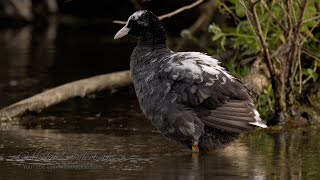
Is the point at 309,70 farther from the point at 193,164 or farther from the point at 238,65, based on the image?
the point at 193,164

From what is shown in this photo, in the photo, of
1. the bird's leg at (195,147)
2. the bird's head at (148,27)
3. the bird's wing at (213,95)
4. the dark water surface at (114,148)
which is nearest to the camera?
the dark water surface at (114,148)

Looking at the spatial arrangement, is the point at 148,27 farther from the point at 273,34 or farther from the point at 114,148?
the point at 273,34

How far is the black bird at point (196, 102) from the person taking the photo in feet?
25.3

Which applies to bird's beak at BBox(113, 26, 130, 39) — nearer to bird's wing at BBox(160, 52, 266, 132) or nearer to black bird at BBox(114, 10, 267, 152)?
black bird at BBox(114, 10, 267, 152)

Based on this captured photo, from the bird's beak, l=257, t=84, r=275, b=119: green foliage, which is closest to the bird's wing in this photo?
the bird's beak

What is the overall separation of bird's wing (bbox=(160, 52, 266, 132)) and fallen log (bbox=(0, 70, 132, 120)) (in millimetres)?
2263

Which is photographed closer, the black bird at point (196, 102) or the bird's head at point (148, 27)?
the black bird at point (196, 102)

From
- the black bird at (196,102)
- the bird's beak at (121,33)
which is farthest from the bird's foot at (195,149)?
the bird's beak at (121,33)

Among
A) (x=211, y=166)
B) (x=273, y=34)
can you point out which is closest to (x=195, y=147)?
(x=211, y=166)

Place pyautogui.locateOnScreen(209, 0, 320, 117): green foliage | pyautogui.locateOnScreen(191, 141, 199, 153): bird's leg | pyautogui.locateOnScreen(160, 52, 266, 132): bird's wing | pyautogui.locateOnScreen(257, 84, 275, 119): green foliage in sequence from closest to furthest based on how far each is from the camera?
pyautogui.locateOnScreen(160, 52, 266, 132): bird's wing
pyautogui.locateOnScreen(191, 141, 199, 153): bird's leg
pyautogui.locateOnScreen(209, 0, 320, 117): green foliage
pyautogui.locateOnScreen(257, 84, 275, 119): green foliage

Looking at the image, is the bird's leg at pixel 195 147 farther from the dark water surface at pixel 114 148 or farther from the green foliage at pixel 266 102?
the green foliage at pixel 266 102

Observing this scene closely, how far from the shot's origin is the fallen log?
31.7ft

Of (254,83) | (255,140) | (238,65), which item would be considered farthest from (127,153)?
(238,65)

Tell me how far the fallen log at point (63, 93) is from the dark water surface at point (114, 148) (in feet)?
0.47
